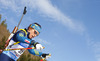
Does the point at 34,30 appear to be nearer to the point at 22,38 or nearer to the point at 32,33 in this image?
the point at 32,33

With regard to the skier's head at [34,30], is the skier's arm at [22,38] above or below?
below

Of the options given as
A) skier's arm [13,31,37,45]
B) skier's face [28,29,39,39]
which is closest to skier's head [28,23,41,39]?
skier's face [28,29,39,39]

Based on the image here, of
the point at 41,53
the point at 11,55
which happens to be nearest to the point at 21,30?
the point at 11,55

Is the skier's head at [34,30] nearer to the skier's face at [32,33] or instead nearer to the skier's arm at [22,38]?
the skier's face at [32,33]

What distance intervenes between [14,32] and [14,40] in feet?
0.92

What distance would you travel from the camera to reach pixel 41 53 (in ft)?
13.8

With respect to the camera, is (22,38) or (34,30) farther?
(34,30)

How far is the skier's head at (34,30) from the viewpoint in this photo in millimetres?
3886

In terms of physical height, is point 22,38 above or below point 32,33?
below

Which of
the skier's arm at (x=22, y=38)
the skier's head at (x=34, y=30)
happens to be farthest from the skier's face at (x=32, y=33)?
the skier's arm at (x=22, y=38)

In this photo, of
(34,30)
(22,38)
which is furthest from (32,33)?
(22,38)

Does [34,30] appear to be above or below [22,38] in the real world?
above

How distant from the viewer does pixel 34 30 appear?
12.8 ft

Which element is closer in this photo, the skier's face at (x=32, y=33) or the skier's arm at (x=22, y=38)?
the skier's arm at (x=22, y=38)
